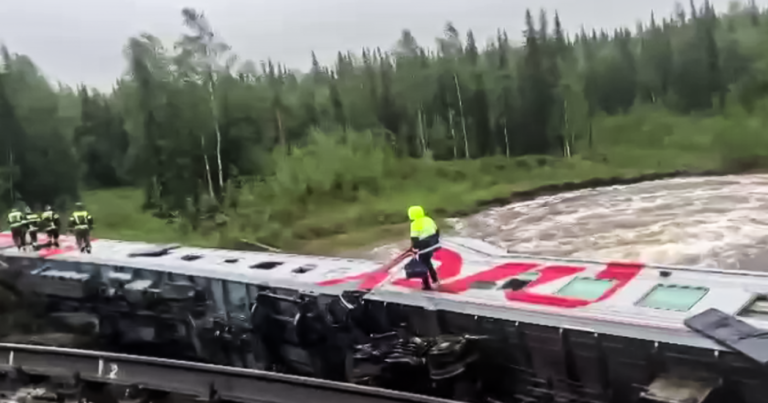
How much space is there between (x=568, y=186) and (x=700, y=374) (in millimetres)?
2379

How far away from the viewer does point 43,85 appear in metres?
6.23

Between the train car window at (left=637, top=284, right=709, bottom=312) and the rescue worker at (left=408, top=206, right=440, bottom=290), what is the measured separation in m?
1.24

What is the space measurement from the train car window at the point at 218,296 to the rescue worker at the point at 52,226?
193cm

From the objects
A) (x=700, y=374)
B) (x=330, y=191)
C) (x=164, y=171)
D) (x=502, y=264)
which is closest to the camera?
(x=700, y=374)

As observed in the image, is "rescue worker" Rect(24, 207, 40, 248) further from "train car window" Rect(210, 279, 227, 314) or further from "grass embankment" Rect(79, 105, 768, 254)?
"train car window" Rect(210, 279, 227, 314)

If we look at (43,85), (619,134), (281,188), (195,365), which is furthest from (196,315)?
(619,134)

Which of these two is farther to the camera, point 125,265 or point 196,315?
point 125,265

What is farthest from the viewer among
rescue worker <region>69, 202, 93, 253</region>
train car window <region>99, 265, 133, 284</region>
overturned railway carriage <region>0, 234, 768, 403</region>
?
rescue worker <region>69, 202, 93, 253</region>

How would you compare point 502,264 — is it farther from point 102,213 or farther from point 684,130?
point 102,213

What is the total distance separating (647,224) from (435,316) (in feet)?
6.13

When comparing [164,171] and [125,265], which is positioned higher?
[164,171]

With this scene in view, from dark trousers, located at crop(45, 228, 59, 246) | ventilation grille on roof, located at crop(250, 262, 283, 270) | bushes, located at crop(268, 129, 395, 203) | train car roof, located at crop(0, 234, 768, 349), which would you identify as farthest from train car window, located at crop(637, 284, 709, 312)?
dark trousers, located at crop(45, 228, 59, 246)

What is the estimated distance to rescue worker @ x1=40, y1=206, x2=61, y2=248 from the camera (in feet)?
19.6

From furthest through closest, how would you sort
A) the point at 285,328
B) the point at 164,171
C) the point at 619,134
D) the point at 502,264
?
the point at 164,171 < the point at 619,134 < the point at 285,328 < the point at 502,264
